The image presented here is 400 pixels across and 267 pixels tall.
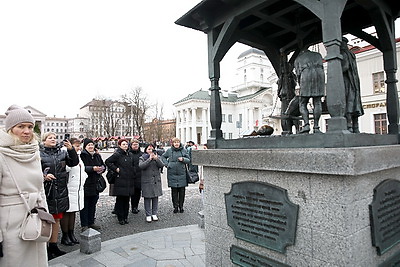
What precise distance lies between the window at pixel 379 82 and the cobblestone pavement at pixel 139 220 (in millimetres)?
16586

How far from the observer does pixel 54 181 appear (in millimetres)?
4836

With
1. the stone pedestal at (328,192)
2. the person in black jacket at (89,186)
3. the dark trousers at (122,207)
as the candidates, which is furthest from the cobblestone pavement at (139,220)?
the stone pedestal at (328,192)

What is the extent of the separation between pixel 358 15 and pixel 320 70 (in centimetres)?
141

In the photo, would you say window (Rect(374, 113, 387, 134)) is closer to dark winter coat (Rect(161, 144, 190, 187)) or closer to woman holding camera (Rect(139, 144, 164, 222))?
dark winter coat (Rect(161, 144, 190, 187))

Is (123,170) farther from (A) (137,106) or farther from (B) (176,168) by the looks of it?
(A) (137,106)

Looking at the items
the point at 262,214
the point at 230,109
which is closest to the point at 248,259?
the point at 262,214

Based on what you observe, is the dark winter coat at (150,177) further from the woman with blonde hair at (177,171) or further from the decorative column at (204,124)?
the decorative column at (204,124)

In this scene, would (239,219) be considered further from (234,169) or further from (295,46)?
(295,46)

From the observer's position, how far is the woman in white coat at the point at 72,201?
17.9 feet

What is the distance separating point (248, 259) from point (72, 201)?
4110 millimetres

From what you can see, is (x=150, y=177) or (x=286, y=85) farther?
(x=150, y=177)

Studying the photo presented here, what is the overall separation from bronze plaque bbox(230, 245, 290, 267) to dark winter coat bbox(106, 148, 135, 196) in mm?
4371

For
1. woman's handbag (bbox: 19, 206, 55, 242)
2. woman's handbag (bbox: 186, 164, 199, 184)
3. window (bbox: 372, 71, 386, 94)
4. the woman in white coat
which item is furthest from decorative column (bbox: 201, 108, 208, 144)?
woman's handbag (bbox: 19, 206, 55, 242)

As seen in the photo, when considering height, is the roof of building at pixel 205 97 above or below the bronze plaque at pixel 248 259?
above
